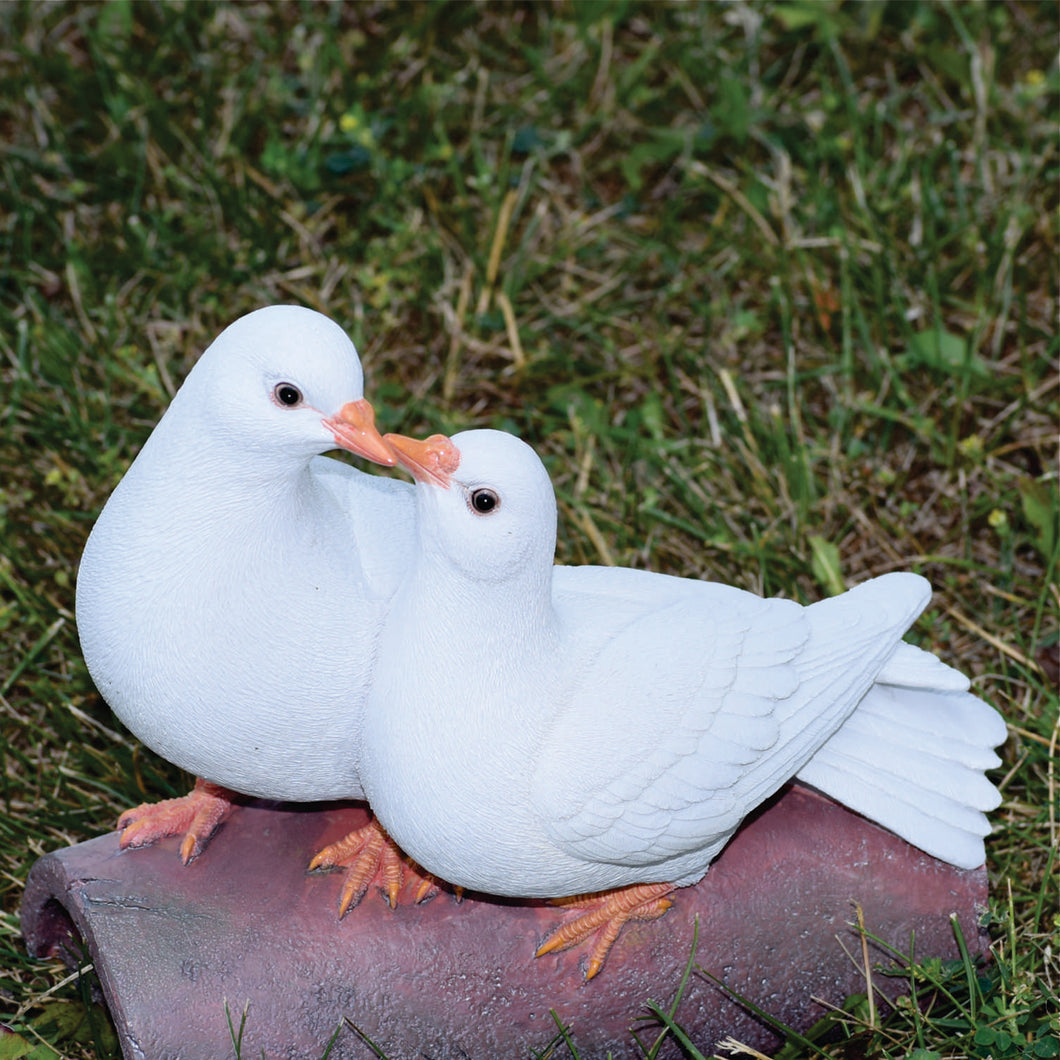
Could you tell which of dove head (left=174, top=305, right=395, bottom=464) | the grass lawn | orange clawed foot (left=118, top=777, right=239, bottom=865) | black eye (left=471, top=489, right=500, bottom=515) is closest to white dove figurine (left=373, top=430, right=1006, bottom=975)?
black eye (left=471, top=489, right=500, bottom=515)

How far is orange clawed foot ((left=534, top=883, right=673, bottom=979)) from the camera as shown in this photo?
2883 mm

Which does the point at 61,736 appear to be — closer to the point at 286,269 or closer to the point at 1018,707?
the point at 286,269

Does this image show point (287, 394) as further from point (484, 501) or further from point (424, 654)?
point (424, 654)

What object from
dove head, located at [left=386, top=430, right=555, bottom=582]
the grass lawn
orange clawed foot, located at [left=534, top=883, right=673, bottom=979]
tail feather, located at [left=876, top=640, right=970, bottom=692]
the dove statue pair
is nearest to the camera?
dove head, located at [left=386, top=430, right=555, bottom=582]

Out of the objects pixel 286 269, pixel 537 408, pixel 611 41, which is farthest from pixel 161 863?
pixel 611 41

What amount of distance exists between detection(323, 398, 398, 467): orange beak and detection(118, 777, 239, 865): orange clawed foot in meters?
0.99

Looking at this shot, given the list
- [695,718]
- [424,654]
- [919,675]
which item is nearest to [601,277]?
[919,675]

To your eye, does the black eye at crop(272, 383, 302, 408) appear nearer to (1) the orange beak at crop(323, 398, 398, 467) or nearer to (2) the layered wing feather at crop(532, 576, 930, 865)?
(1) the orange beak at crop(323, 398, 398, 467)

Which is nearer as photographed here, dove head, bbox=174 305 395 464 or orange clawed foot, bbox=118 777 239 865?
dove head, bbox=174 305 395 464

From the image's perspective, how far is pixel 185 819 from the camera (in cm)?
300

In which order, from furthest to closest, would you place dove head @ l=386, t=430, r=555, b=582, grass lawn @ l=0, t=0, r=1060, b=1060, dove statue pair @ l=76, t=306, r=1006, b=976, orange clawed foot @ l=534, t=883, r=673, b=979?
grass lawn @ l=0, t=0, r=1060, b=1060 → orange clawed foot @ l=534, t=883, r=673, b=979 → dove statue pair @ l=76, t=306, r=1006, b=976 → dove head @ l=386, t=430, r=555, b=582

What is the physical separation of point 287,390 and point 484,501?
40 centimetres

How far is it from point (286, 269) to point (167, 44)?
110 cm

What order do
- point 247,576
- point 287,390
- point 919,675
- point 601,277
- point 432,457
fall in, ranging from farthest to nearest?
point 601,277
point 919,675
point 247,576
point 287,390
point 432,457
